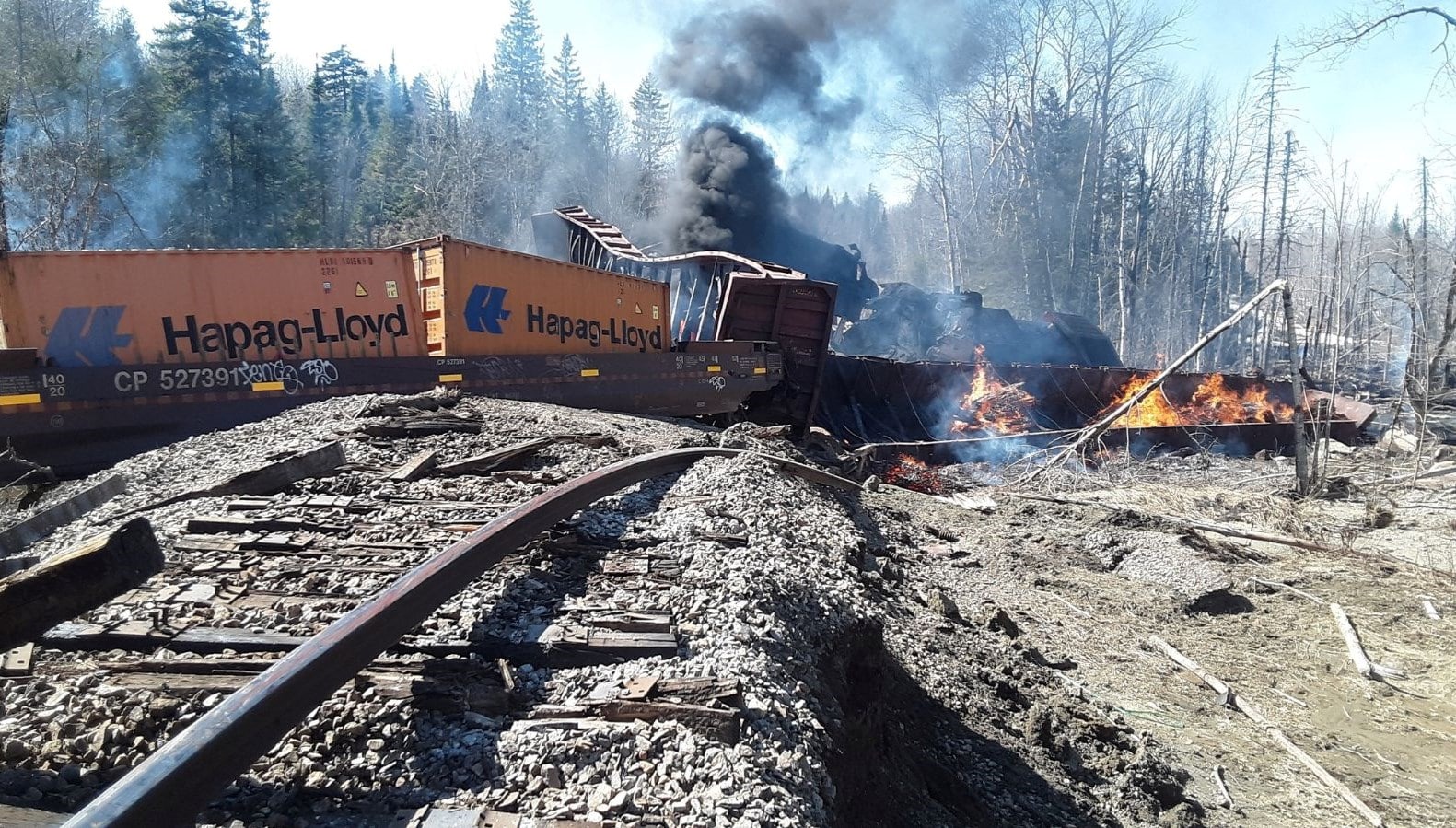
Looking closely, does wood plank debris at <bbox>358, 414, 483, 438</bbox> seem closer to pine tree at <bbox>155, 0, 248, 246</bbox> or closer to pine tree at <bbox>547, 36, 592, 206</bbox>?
pine tree at <bbox>155, 0, 248, 246</bbox>

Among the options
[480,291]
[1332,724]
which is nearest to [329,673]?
[1332,724]

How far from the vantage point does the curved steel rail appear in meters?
2.12

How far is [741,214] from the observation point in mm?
28750

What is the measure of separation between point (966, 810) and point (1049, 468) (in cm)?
1215

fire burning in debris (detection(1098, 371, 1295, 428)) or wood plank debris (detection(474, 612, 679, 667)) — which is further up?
wood plank debris (detection(474, 612, 679, 667))

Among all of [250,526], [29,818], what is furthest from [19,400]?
[29,818]

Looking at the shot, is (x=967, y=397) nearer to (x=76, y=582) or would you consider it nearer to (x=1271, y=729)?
(x=1271, y=729)

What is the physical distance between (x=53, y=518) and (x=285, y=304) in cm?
645

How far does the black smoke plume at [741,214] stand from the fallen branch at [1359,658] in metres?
21.6

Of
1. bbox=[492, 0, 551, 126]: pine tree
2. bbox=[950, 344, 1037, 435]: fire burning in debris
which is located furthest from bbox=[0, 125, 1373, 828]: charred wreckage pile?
bbox=[492, 0, 551, 126]: pine tree

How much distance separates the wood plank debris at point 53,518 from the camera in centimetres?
507

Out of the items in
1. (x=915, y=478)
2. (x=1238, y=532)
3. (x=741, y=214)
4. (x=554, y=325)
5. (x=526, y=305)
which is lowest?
(x=1238, y=532)

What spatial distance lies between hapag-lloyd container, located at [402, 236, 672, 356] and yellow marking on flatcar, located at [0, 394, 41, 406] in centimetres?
468

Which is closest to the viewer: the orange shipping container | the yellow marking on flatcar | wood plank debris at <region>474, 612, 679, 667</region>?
wood plank debris at <region>474, 612, 679, 667</region>
